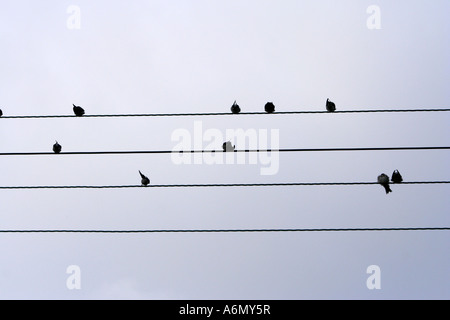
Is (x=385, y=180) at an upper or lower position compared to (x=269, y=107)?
lower

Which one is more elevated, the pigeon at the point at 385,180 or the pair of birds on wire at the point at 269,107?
the pair of birds on wire at the point at 269,107

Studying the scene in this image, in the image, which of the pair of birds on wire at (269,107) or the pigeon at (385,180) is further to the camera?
the pair of birds on wire at (269,107)

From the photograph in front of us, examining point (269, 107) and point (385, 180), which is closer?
point (385, 180)

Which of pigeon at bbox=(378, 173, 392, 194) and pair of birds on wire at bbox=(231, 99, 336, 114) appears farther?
pair of birds on wire at bbox=(231, 99, 336, 114)

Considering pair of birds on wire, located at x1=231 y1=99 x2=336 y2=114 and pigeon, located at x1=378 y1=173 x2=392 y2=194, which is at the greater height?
pair of birds on wire, located at x1=231 y1=99 x2=336 y2=114
